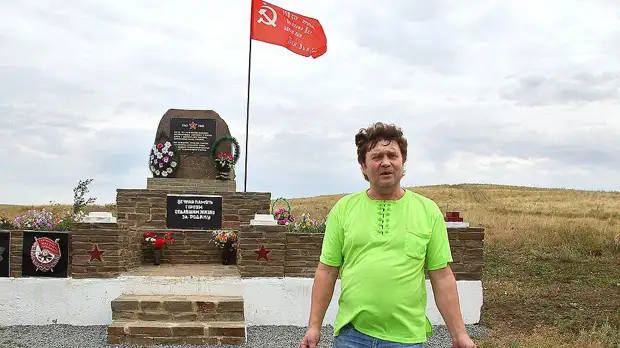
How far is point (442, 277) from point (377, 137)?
77 centimetres

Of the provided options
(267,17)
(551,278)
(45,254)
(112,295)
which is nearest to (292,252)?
(112,295)

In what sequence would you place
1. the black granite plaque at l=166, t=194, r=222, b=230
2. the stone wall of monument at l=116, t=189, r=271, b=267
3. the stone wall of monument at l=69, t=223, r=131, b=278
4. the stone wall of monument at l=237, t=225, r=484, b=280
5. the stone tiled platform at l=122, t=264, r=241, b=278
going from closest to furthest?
the stone wall of monument at l=69, t=223, r=131, b=278, the stone wall of monument at l=237, t=225, r=484, b=280, the stone tiled platform at l=122, t=264, r=241, b=278, the stone wall of monument at l=116, t=189, r=271, b=267, the black granite plaque at l=166, t=194, r=222, b=230

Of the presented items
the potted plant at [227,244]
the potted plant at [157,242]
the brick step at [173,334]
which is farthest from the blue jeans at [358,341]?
the potted plant at [157,242]

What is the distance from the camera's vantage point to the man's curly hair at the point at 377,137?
11.2 feet

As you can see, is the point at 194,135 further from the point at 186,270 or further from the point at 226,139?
the point at 186,270

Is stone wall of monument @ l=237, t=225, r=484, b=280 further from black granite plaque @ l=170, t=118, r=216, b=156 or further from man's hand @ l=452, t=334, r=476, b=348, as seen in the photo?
man's hand @ l=452, t=334, r=476, b=348

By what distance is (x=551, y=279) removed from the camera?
1420 cm

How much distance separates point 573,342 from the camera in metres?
8.32

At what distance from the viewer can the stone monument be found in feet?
39.3

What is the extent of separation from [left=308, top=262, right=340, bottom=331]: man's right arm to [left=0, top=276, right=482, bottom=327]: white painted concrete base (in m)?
5.73

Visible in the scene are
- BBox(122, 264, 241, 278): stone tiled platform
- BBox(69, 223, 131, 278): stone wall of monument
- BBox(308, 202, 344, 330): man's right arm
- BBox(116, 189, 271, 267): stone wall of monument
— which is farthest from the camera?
BBox(116, 189, 271, 267): stone wall of monument

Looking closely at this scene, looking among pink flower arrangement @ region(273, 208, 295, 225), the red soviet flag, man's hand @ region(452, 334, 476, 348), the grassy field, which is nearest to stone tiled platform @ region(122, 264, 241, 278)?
pink flower arrangement @ region(273, 208, 295, 225)

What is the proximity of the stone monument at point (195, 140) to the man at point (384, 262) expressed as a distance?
865cm

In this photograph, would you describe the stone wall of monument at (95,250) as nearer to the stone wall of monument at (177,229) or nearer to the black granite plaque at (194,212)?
the stone wall of monument at (177,229)
